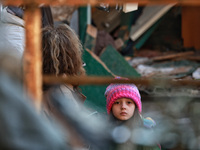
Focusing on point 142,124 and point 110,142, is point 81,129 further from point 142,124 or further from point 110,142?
point 142,124

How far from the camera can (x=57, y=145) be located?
2.98 ft

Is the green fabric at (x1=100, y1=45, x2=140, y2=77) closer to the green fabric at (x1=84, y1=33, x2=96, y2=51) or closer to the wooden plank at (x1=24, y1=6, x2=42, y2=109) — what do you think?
the green fabric at (x1=84, y1=33, x2=96, y2=51)

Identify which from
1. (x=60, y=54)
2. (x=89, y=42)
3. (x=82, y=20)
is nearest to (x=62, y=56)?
(x=60, y=54)

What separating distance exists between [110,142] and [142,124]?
1.44 metres

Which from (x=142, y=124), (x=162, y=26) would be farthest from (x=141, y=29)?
(x=142, y=124)

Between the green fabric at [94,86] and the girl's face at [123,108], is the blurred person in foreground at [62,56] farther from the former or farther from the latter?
the green fabric at [94,86]

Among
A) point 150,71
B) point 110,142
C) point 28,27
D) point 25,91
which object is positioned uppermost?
point 28,27

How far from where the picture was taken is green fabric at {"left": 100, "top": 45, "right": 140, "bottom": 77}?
463cm

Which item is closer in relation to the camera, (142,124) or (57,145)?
(57,145)

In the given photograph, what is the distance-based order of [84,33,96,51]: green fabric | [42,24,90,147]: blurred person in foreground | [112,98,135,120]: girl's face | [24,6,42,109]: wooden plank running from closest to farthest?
[24,6,42,109]: wooden plank, [42,24,90,147]: blurred person in foreground, [112,98,135,120]: girl's face, [84,33,96,51]: green fabric

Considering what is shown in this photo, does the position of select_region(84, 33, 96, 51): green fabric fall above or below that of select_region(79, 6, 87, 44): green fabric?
below

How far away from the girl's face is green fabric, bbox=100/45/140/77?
1.98 meters

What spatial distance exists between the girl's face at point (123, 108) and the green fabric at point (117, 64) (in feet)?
6.51

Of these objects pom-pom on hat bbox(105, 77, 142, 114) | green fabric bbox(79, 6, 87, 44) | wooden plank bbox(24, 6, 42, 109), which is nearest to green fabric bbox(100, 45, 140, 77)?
green fabric bbox(79, 6, 87, 44)
